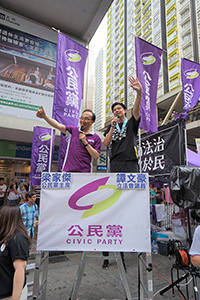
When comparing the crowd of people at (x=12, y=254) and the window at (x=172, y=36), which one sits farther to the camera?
the window at (x=172, y=36)

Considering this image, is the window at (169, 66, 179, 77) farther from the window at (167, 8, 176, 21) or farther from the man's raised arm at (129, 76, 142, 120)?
the man's raised arm at (129, 76, 142, 120)

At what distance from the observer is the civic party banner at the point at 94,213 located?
1.89 metres

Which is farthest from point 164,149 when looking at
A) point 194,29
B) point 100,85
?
point 100,85

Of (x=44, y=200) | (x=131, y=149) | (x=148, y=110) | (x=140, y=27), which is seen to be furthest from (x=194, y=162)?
(x=140, y=27)

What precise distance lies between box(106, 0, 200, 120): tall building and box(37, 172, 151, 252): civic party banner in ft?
67.9

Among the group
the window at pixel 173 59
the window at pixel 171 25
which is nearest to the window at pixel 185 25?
the window at pixel 171 25

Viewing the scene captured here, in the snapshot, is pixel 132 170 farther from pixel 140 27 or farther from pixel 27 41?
pixel 140 27

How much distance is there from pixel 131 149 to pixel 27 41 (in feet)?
32.3

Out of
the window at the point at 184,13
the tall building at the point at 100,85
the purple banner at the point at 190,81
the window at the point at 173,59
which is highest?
the tall building at the point at 100,85

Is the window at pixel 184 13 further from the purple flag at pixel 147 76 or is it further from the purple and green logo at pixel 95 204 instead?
the purple and green logo at pixel 95 204

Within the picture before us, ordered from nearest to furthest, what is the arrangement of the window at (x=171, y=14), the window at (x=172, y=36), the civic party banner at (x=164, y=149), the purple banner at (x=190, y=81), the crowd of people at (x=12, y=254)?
the crowd of people at (x=12, y=254), the civic party banner at (x=164, y=149), the purple banner at (x=190, y=81), the window at (x=172, y=36), the window at (x=171, y=14)

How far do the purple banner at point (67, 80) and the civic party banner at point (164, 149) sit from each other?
2.26m

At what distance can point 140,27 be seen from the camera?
5006cm

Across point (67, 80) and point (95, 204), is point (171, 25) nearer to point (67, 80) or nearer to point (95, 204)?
point (67, 80)
